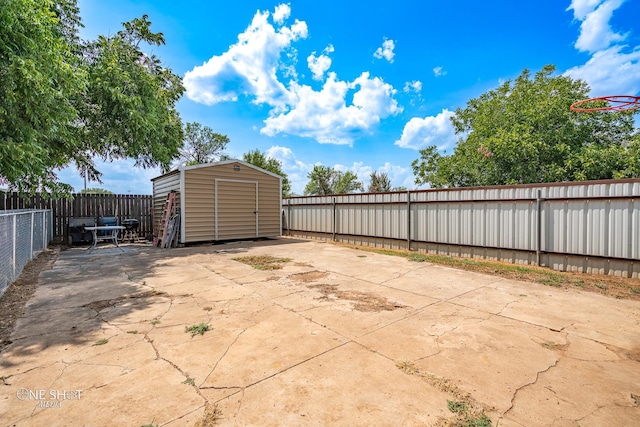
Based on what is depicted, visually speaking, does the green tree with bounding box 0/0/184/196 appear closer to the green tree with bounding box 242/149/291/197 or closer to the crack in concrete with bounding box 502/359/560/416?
the crack in concrete with bounding box 502/359/560/416

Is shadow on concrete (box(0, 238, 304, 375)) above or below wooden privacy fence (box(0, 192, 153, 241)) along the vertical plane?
below

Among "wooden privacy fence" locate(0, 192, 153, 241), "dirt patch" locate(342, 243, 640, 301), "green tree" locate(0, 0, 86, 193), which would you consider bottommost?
"dirt patch" locate(342, 243, 640, 301)

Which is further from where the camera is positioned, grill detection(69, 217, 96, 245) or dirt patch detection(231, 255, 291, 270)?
grill detection(69, 217, 96, 245)

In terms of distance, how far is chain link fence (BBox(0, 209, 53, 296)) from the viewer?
12.8 ft

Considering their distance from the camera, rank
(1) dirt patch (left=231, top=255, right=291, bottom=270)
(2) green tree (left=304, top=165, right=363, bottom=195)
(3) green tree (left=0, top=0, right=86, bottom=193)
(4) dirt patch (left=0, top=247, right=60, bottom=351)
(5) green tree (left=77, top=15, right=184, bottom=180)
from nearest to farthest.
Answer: (4) dirt patch (left=0, top=247, right=60, bottom=351)
(3) green tree (left=0, top=0, right=86, bottom=193)
(1) dirt patch (left=231, top=255, right=291, bottom=270)
(5) green tree (left=77, top=15, right=184, bottom=180)
(2) green tree (left=304, top=165, right=363, bottom=195)

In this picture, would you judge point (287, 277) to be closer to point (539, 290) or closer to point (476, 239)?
point (539, 290)

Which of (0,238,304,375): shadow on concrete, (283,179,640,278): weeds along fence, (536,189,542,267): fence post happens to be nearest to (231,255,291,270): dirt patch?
(0,238,304,375): shadow on concrete

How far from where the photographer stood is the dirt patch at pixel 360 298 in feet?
11.3

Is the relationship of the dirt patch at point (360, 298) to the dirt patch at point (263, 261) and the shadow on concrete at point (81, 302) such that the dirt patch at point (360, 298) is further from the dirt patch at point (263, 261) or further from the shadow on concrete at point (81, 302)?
the shadow on concrete at point (81, 302)

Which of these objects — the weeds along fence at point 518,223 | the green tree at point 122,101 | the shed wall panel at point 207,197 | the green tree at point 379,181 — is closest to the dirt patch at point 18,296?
the shed wall panel at point 207,197

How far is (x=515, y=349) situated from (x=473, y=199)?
503cm

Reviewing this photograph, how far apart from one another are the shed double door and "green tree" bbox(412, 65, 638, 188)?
1152 centimetres

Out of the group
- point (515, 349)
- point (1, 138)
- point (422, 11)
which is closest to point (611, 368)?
point (515, 349)

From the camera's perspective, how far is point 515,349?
2.41 m
